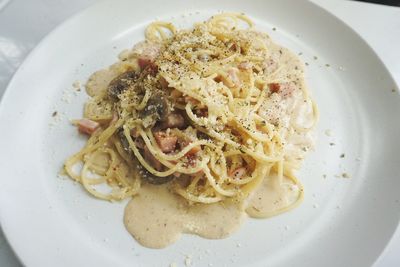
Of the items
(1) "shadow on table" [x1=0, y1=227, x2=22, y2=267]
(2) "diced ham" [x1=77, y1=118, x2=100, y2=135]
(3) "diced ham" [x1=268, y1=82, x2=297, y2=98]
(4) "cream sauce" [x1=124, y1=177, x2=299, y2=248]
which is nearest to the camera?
(1) "shadow on table" [x1=0, y1=227, x2=22, y2=267]

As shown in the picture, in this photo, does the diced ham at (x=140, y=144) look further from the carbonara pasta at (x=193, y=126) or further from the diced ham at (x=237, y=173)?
the diced ham at (x=237, y=173)

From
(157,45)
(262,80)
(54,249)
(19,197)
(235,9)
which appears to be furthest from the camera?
(235,9)

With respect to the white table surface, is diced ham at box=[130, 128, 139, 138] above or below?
below

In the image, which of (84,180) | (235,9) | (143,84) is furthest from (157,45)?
(84,180)

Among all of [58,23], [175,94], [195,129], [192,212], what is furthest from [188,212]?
[58,23]

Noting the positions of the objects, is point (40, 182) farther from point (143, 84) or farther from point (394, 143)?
point (394, 143)

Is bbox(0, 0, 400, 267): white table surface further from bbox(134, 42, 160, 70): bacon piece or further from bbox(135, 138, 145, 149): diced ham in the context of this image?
bbox(135, 138, 145, 149): diced ham

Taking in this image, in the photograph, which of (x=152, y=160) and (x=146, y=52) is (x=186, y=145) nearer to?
(x=152, y=160)

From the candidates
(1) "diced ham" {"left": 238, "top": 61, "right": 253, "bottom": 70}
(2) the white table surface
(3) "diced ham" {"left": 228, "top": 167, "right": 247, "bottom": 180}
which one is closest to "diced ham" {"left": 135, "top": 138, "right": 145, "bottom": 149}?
(3) "diced ham" {"left": 228, "top": 167, "right": 247, "bottom": 180}

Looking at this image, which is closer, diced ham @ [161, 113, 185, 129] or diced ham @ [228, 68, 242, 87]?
diced ham @ [161, 113, 185, 129]

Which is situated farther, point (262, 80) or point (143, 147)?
point (262, 80)
